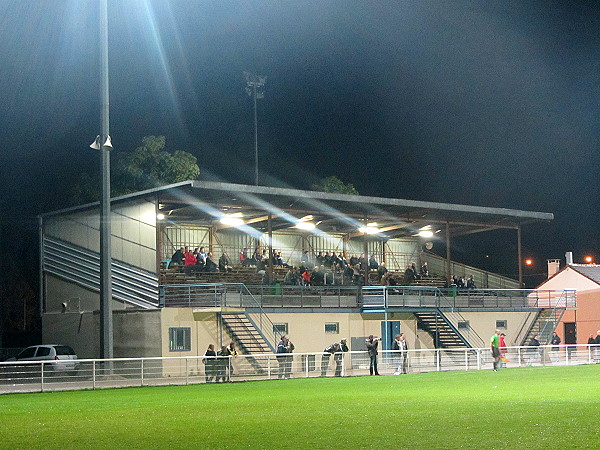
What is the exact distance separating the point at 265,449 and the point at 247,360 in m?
17.8

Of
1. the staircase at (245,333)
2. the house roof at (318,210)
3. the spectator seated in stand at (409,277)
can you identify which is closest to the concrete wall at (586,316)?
the house roof at (318,210)

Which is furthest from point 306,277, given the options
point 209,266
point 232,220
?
point 209,266

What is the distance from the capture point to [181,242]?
41.7 m

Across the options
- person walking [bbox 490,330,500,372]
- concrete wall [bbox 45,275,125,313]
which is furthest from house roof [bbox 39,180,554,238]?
person walking [bbox 490,330,500,372]

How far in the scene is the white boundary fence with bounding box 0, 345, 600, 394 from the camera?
25.6 metres

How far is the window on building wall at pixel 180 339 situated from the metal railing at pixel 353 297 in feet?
3.79

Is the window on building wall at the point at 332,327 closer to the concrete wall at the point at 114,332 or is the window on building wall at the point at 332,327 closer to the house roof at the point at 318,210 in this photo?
the house roof at the point at 318,210

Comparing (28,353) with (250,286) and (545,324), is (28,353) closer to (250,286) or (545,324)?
(250,286)

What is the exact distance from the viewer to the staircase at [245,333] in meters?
34.8

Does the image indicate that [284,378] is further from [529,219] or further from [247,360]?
[529,219]

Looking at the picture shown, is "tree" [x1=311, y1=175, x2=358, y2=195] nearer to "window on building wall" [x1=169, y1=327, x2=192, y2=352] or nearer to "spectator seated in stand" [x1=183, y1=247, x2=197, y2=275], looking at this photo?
"spectator seated in stand" [x1=183, y1=247, x2=197, y2=275]

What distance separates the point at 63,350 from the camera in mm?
35688

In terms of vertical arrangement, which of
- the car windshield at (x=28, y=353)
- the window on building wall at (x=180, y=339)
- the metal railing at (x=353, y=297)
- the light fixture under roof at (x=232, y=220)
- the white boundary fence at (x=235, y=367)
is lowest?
the white boundary fence at (x=235, y=367)

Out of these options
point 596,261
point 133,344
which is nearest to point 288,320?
point 133,344
